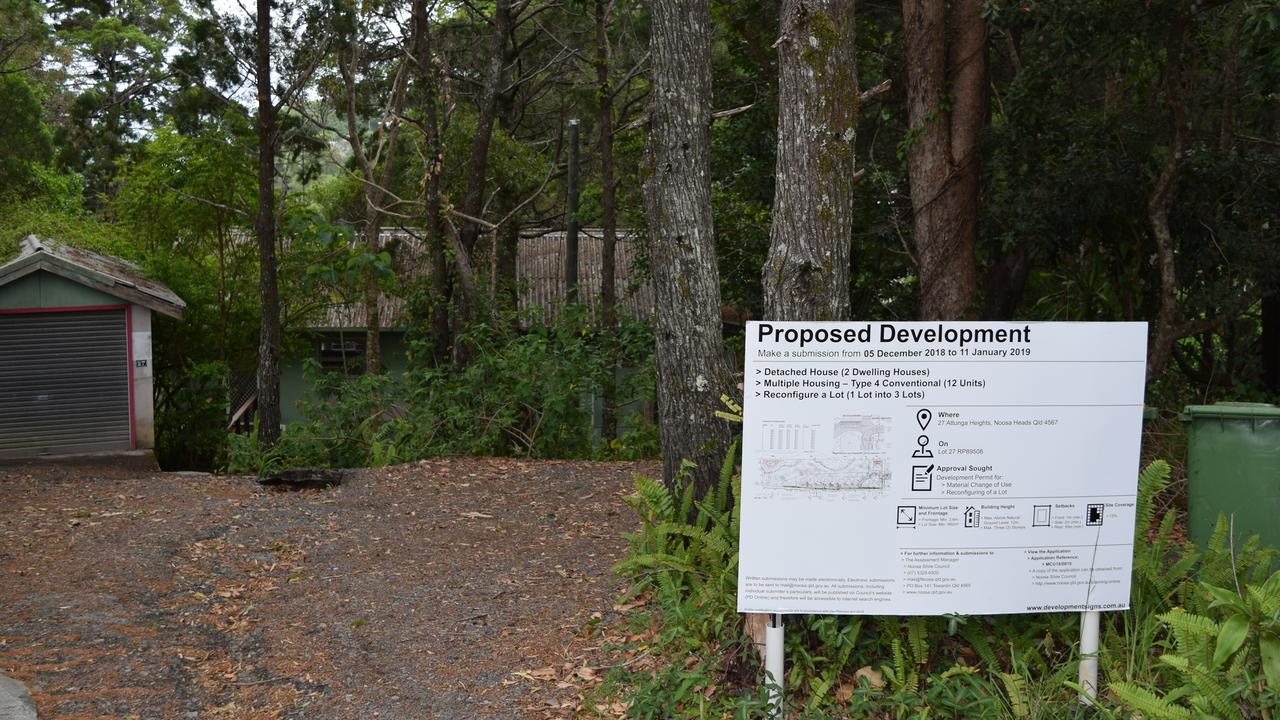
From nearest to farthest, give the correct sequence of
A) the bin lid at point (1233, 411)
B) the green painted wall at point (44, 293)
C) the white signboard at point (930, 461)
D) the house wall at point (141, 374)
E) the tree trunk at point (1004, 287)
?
1. the white signboard at point (930, 461)
2. the bin lid at point (1233, 411)
3. the tree trunk at point (1004, 287)
4. the green painted wall at point (44, 293)
5. the house wall at point (141, 374)

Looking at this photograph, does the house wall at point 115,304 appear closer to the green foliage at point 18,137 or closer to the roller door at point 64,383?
the roller door at point 64,383

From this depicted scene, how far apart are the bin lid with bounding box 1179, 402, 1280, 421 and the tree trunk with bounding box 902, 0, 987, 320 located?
4892mm

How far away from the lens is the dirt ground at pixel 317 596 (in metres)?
5.63

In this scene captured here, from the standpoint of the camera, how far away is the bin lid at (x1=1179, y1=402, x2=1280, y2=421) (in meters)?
6.27

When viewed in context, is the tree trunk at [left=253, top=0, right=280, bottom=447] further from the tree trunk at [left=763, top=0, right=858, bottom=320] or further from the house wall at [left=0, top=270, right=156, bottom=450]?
the tree trunk at [left=763, top=0, right=858, bottom=320]

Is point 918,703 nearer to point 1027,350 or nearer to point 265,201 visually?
point 1027,350

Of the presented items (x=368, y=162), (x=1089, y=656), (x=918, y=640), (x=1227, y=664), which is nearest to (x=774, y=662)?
(x=918, y=640)

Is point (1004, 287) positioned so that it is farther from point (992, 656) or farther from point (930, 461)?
point (930, 461)

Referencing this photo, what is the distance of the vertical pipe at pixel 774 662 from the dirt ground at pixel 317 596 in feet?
3.52

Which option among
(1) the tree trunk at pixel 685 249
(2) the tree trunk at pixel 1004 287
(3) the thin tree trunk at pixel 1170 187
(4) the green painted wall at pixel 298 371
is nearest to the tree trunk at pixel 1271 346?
(2) the tree trunk at pixel 1004 287

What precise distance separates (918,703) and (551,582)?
Result: 292 cm

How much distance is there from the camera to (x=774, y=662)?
4.95 meters

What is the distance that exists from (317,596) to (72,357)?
963 centimetres

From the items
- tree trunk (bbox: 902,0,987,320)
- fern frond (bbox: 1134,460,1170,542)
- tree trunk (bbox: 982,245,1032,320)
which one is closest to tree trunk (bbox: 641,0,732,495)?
fern frond (bbox: 1134,460,1170,542)
